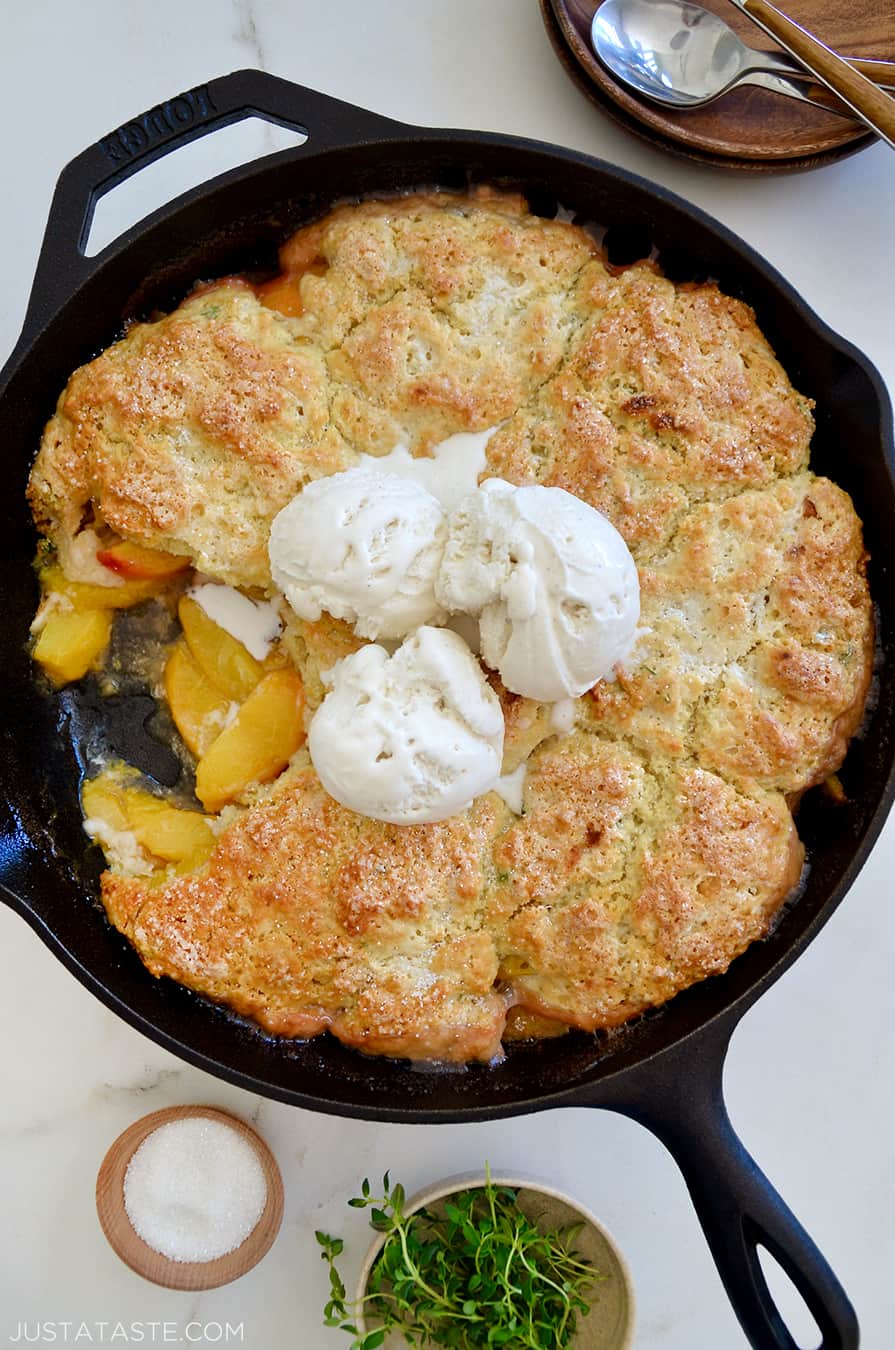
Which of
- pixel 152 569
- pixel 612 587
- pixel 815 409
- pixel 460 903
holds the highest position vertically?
pixel 815 409

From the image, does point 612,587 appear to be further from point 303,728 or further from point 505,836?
point 303,728

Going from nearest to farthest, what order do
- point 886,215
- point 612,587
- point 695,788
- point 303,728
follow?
point 612,587 < point 695,788 < point 303,728 < point 886,215

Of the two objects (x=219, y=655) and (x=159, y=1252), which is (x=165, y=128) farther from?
(x=159, y=1252)

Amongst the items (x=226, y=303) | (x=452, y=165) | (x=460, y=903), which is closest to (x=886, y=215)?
(x=452, y=165)

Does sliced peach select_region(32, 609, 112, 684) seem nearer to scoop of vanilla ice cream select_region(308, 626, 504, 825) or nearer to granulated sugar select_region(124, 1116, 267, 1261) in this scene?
scoop of vanilla ice cream select_region(308, 626, 504, 825)

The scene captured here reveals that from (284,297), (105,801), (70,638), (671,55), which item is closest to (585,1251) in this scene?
(105,801)

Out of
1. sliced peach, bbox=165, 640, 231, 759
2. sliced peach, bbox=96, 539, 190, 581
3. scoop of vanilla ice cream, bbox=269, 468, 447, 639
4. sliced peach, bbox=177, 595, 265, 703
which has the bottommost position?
sliced peach, bbox=165, 640, 231, 759

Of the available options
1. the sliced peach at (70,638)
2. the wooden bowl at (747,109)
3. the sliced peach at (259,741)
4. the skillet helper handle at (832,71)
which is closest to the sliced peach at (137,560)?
the sliced peach at (70,638)

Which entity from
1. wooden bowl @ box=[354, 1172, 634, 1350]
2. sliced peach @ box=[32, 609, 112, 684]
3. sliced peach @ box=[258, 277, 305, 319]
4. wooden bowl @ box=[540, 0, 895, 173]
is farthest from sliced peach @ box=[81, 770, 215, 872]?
wooden bowl @ box=[540, 0, 895, 173]

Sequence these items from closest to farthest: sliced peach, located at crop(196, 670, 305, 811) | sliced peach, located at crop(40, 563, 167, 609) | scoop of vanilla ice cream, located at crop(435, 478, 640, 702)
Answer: scoop of vanilla ice cream, located at crop(435, 478, 640, 702)
sliced peach, located at crop(196, 670, 305, 811)
sliced peach, located at crop(40, 563, 167, 609)
